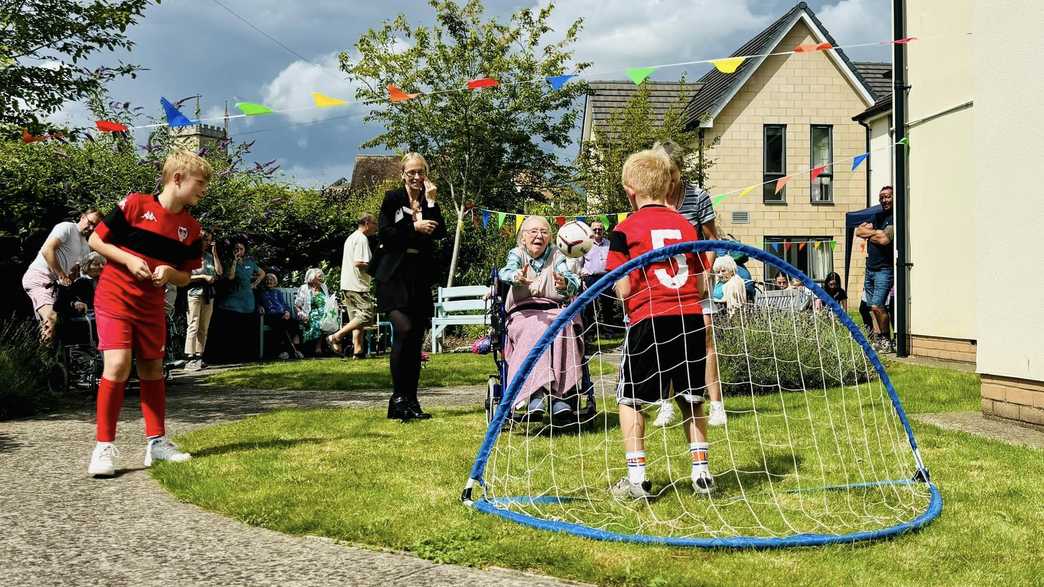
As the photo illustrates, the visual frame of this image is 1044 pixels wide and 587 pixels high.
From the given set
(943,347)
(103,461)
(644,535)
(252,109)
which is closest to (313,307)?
(252,109)

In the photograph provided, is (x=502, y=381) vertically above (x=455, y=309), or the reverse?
(x=455, y=309)

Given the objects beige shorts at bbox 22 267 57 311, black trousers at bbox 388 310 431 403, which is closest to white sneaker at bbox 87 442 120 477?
black trousers at bbox 388 310 431 403

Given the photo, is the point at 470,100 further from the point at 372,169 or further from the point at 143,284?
the point at 372,169

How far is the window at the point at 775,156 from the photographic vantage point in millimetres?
28703

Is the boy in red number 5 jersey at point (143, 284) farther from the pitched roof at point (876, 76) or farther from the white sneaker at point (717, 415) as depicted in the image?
the pitched roof at point (876, 76)

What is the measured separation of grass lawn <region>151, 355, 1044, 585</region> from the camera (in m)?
3.11

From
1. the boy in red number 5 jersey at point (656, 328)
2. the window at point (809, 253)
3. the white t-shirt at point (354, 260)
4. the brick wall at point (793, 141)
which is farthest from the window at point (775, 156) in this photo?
the boy in red number 5 jersey at point (656, 328)

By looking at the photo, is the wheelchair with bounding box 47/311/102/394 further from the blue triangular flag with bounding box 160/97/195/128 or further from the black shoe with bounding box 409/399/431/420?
the black shoe with bounding box 409/399/431/420

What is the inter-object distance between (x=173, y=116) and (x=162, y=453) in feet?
18.5

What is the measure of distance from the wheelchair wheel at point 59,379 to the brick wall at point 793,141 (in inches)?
895

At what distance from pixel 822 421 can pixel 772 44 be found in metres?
24.2

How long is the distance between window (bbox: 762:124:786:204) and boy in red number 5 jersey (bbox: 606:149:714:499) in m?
25.4

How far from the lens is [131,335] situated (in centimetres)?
502

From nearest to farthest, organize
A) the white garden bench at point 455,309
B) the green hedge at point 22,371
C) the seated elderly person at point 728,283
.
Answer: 1. the green hedge at point 22,371
2. the seated elderly person at point 728,283
3. the white garden bench at point 455,309
